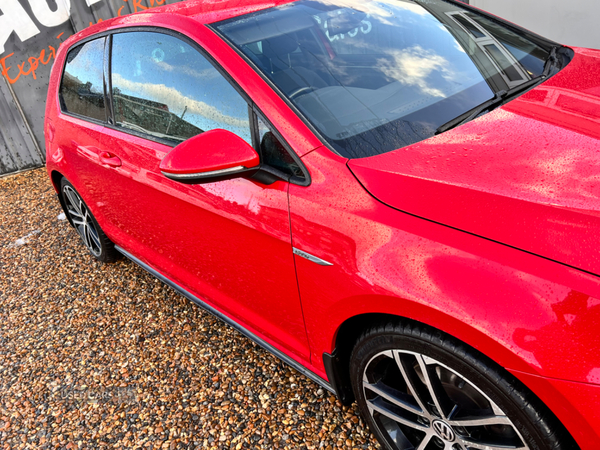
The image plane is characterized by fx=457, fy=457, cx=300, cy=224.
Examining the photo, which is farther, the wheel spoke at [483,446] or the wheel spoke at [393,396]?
the wheel spoke at [393,396]

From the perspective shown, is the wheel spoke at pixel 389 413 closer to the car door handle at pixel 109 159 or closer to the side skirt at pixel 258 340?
the side skirt at pixel 258 340

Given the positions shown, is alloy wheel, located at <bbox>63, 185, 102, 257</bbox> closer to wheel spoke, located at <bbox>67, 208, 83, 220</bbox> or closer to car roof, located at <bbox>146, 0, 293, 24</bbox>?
wheel spoke, located at <bbox>67, 208, 83, 220</bbox>

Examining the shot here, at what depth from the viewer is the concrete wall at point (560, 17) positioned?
407 centimetres

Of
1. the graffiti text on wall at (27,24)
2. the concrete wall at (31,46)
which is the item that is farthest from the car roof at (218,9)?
the graffiti text on wall at (27,24)

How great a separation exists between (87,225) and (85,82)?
1.22 metres

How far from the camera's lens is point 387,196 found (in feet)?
4.75

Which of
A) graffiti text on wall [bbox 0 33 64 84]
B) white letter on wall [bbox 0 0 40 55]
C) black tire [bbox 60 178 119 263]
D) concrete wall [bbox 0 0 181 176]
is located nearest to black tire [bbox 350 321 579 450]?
black tire [bbox 60 178 119 263]

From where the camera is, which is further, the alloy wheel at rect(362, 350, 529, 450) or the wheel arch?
the alloy wheel at rect(362, 350, 529, 450)

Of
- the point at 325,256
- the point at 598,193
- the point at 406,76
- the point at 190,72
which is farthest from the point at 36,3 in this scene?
the point at 598,193

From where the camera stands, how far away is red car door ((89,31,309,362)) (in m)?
1.80

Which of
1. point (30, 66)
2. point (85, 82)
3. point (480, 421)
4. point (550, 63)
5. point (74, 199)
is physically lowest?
point (480, 421)

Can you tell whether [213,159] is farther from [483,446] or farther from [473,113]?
[483,446]

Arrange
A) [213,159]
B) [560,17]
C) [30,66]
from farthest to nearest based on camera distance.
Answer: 1. [30,66]
2. [560,17]
3. [213,159]

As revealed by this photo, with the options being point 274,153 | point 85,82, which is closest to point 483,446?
point 274,153
